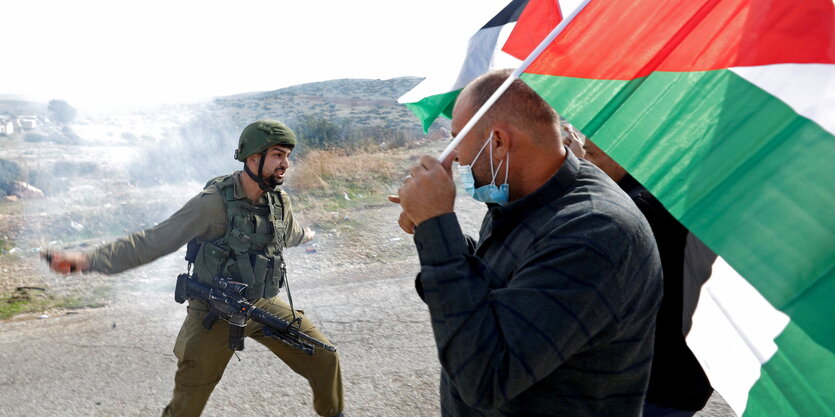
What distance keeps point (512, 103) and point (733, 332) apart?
91 cm

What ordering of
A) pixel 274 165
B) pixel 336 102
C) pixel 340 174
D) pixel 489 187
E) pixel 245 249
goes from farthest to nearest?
pixel 336 102 < pixel 340 174 < pixel 274 165 < pixel 245 249 < pixel 489 187

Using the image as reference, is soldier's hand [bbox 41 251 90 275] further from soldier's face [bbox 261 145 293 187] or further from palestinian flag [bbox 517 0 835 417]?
palestinian flag [bbox 517 0 835 417]

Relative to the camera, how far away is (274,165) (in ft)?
12.1

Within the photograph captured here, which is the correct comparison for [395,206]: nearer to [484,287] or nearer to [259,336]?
[259,336]

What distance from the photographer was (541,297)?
58.0 inches

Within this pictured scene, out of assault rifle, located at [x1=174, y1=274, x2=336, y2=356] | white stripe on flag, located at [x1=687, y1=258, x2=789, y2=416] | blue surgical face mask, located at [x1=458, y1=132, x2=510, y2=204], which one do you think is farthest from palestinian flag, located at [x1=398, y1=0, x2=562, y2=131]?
white stripe on flag, located at [x1=687, y1=258, x2=789, y2=416]

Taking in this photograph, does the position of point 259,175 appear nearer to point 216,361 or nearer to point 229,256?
point 229,256

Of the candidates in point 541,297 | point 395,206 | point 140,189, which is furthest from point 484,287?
A: point 140,189

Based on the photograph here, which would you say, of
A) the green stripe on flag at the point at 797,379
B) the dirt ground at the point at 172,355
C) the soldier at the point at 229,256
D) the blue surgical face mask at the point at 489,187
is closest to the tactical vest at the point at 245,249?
the soldier at the point at 229,256

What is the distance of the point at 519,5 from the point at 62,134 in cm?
1782

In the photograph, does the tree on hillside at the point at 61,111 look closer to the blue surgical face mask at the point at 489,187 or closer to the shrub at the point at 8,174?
the shrub at the point at 8,174

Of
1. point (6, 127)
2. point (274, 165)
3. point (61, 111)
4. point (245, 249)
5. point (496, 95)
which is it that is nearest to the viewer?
point (496, 95)

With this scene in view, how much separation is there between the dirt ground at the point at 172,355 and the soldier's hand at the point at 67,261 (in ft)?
3.85

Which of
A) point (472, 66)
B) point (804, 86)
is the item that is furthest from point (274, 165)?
point (804, 86)
